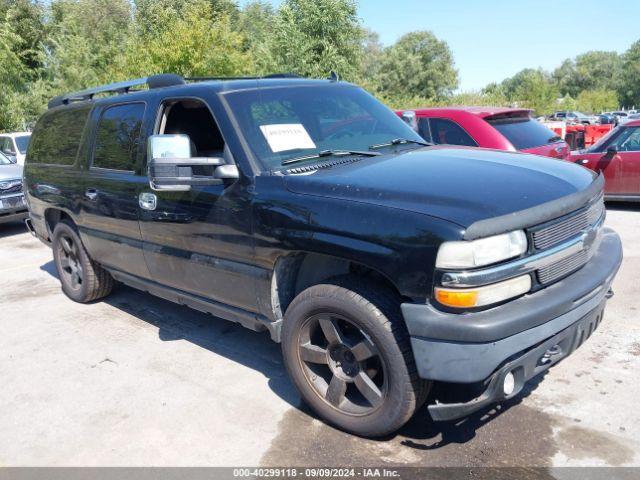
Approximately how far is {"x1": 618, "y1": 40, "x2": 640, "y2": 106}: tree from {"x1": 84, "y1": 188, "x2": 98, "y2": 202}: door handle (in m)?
87.1

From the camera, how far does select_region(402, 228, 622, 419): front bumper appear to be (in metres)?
2.62

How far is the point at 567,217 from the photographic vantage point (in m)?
2.99

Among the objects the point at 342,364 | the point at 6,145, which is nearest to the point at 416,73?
the point at 6,145

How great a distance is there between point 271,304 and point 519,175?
64.0 inches

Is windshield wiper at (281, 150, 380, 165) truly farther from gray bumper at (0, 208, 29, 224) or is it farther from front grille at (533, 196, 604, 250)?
gray bumper at (0, 208, 29, 224)

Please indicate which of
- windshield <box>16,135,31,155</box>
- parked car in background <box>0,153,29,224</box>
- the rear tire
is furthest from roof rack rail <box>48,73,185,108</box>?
windshield <box>16,135,31,155</box>

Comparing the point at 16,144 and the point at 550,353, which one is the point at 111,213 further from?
the point at 16,144

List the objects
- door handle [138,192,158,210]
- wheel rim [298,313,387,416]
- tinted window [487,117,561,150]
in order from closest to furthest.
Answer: wheel rim [298,313,387,416] → door handle [138,192,158,210] → tinted window [487,117,561,150]

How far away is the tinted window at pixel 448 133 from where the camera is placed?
740 centimetres

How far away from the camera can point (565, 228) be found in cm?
299

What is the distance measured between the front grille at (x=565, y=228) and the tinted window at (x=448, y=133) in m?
4.15

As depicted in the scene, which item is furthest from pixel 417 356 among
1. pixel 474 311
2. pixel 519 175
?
pixel 519 175

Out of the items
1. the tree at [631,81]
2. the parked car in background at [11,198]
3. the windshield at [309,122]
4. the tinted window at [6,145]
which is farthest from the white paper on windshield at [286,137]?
the tree at [631,81]

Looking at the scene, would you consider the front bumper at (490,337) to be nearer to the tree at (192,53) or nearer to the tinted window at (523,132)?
the tinted window at (523,132)
